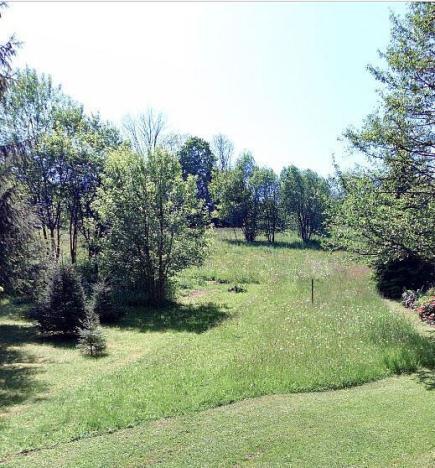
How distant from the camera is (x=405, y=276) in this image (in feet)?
59.3

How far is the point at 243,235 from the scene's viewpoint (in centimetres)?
4819

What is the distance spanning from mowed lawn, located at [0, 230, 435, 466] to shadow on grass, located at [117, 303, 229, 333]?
12 cm

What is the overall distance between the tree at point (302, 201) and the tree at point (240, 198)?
3.73 metres

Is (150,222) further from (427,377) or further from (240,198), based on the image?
(240,198)

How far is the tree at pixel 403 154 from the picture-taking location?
9.94m

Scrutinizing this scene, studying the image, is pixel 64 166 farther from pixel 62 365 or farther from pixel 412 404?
pixel 412 404

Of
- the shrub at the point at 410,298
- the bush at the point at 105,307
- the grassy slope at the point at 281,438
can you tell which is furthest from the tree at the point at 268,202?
the grassy slope at the point at 281,438

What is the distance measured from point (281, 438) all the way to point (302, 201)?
43.3m

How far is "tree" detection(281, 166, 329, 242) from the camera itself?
47.3m


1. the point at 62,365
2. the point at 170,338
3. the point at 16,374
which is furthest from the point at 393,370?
the point at 16,374

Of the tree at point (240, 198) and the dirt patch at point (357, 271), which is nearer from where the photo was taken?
the dirt patch at point (357, 271)

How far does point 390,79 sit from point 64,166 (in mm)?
18637

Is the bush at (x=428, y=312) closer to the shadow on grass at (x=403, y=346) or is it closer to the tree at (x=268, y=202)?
the shadow on grass at (x=403, y=346)

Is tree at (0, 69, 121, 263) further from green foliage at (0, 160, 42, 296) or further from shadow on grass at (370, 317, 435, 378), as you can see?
shadow on grass at (370, 317, 435, 378)
